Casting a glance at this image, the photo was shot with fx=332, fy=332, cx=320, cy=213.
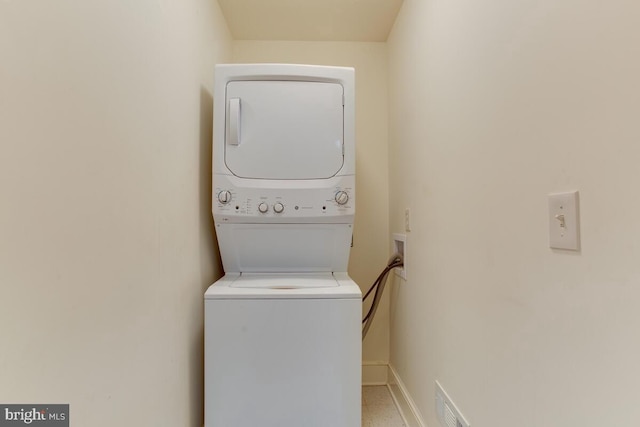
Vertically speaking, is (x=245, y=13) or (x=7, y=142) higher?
(x=245, y=13)

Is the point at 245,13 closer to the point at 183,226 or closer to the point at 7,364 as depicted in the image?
the point at 183,226

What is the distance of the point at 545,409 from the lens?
0.76 meters

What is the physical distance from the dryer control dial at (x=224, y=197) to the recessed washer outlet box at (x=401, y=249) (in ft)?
3.21

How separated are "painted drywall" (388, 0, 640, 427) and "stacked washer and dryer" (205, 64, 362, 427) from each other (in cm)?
41

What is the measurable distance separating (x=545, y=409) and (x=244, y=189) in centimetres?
134

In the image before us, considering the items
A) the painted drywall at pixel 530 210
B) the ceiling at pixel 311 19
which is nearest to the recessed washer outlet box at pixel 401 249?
the painted drywall at pixel 530 210

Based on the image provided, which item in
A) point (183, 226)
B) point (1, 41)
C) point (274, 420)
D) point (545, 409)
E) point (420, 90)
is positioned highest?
point (420, 90)

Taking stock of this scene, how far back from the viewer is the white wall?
1.98ft

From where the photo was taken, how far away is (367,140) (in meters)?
2.33

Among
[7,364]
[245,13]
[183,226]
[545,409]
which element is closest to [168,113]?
[183,226]

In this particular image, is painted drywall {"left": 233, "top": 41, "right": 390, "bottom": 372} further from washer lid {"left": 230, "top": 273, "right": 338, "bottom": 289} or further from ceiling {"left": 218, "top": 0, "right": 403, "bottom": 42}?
washer lid {"left": 230, "top": 273, "right": 338, "bottom": 289}

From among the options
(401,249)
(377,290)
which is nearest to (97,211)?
(401,249)

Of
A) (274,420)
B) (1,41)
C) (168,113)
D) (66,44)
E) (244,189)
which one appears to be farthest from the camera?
(244,189)

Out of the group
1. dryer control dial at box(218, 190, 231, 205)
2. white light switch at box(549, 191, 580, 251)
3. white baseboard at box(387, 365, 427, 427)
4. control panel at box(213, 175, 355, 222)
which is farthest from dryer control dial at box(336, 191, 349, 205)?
white baseboard at box(387, 365, 427, 427)
